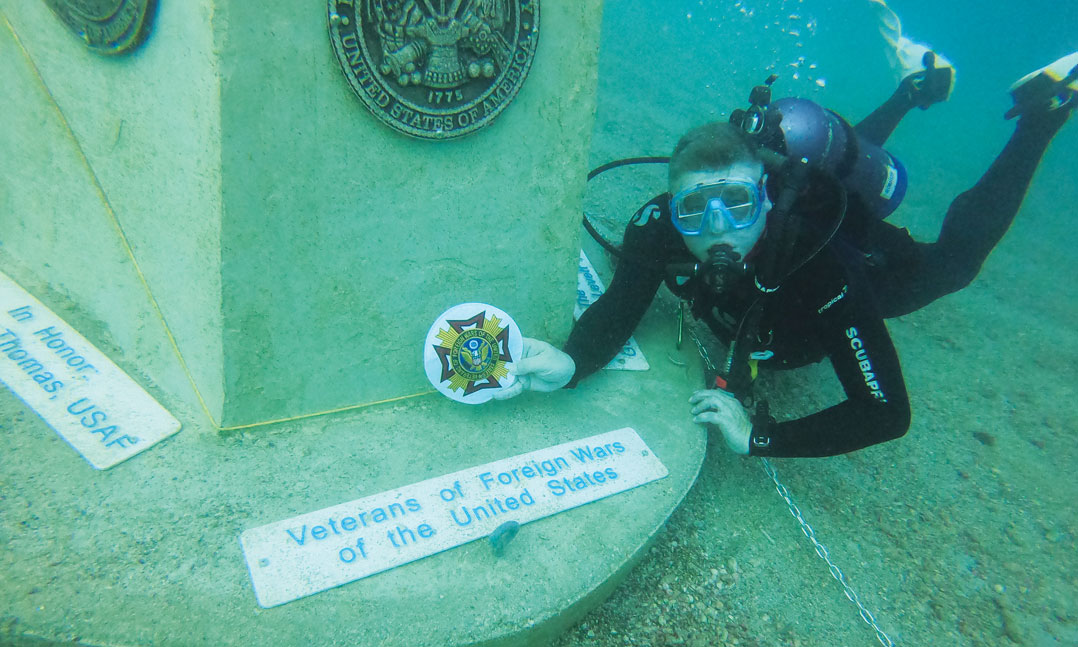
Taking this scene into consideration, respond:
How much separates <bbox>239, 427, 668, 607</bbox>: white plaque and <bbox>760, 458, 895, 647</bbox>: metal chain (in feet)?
2.64

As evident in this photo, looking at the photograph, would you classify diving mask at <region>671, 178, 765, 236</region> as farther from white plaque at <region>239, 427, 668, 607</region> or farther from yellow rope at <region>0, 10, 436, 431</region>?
yellow rope at <region>0, 10, 436, 431</region>

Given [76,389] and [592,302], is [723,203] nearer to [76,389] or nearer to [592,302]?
[592,302]

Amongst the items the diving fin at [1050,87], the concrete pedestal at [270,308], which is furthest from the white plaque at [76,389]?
the diving fin at [1050,87]

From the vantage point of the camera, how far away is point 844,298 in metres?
2.15

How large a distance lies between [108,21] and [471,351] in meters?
1.56

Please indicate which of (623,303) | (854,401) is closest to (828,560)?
(854,401)

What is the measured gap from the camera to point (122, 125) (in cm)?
177

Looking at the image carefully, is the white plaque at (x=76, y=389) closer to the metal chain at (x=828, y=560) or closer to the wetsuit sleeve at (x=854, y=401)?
the wetsuit sleeve at (x=854, y=401)

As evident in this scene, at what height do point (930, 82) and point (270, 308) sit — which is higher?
point (930, 82)

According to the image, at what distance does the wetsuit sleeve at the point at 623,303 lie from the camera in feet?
7.85

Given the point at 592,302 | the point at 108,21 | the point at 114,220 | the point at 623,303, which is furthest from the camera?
the point at 592,302

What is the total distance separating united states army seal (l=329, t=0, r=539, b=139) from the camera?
5.05 feet

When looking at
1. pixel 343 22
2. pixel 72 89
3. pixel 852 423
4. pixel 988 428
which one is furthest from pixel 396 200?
pixel 988 428

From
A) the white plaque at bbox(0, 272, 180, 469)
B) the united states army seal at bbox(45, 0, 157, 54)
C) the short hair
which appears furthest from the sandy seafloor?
the united states army seal at bbox(45, 0, 157, 54)
